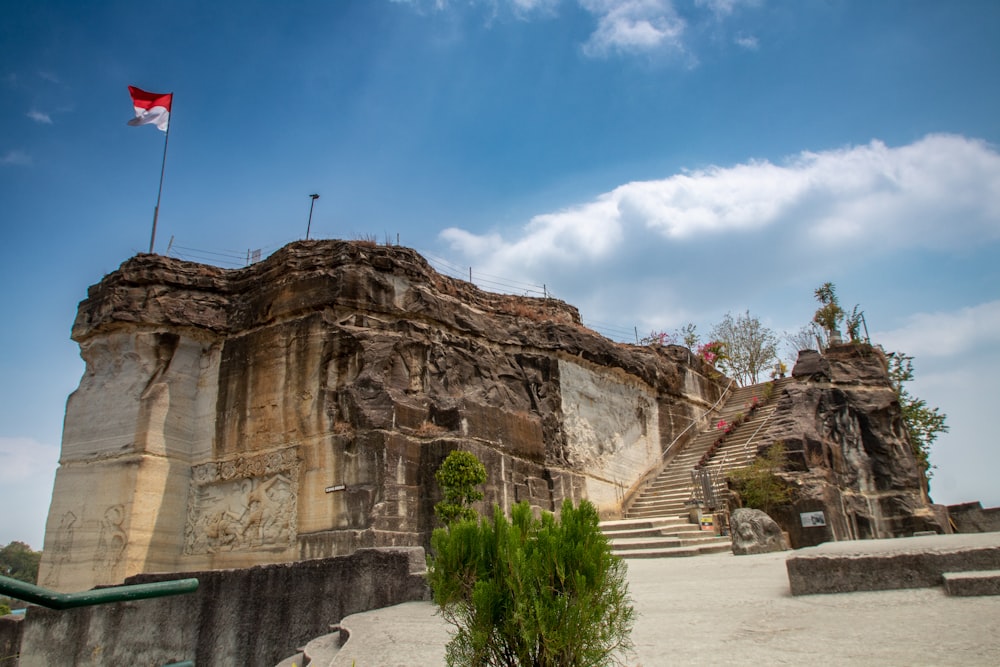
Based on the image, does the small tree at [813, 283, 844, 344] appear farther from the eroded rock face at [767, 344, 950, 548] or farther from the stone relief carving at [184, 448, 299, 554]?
the stone relief carving at [184, 448, 299, 554]

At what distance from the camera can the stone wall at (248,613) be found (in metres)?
7.18

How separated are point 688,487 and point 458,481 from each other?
299 inches

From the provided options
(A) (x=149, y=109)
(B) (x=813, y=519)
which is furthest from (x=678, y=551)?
(A) (x=149, y=109)

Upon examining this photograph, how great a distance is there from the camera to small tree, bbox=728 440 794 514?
1437 cm

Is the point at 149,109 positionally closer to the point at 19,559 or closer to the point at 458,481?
the point at 458,481


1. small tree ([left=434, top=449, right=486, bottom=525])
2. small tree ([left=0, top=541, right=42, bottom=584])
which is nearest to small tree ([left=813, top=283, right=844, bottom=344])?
small tree ([left=434, top=449, right=486, bottom=525])

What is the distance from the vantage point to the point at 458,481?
12.9 meters

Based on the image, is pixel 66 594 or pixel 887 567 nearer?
pixel 66 594

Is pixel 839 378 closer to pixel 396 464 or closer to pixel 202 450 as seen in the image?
pixel 396 464

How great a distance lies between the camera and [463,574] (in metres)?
4.04

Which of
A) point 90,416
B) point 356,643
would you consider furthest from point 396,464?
point 356,643

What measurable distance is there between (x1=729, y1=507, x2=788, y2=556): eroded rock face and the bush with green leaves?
8.77 meters

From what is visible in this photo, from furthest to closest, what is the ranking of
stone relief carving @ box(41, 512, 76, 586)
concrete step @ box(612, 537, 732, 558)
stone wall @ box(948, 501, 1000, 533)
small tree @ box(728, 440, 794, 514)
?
stone wall @ box(948, 501, 1000, 533), small tree @ box(728, 440, 794, 514), stone relief carving @ box(41, 512, 76, 586), concrete step @ box(612, 537, 732, 558)

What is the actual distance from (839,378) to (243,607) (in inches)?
669
